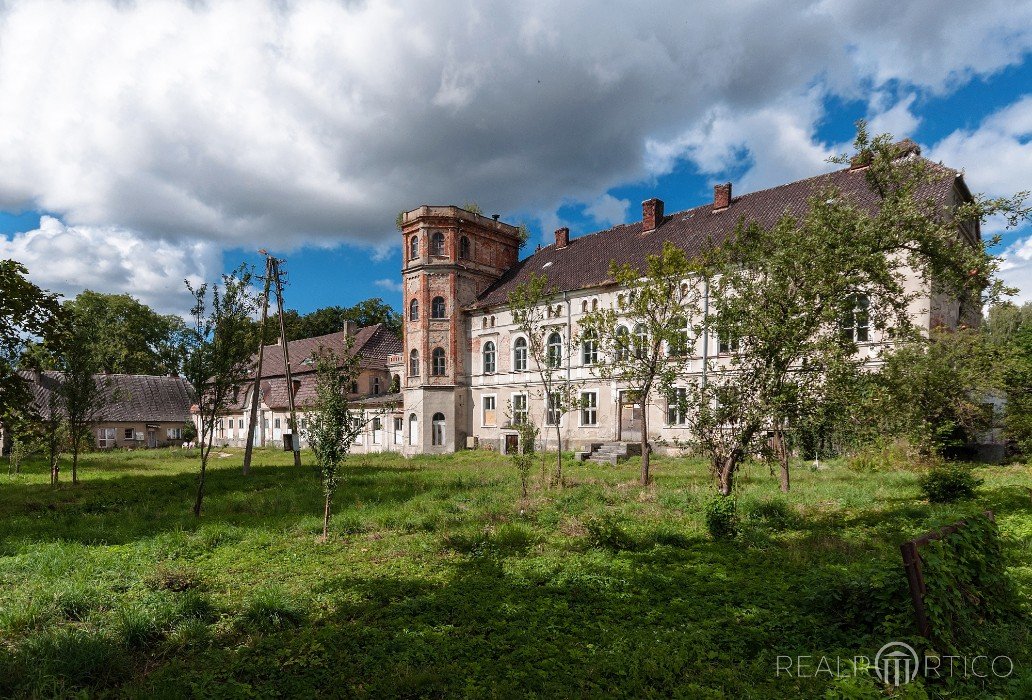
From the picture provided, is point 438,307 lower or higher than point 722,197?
lower

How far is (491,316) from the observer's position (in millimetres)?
35156

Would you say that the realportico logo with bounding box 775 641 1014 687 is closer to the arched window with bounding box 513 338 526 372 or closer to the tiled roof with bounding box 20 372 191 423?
the arched window with bounding box 513 338 526 372

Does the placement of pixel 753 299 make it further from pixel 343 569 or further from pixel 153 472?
pixel 153 472

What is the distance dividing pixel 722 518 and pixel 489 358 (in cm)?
2529

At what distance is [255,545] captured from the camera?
10.9 metres

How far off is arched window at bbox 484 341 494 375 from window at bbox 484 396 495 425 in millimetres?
1704

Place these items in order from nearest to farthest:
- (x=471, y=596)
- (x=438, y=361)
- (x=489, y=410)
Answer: (x=471, y=596) < (x=489, y=410) < (x=438, y=361)

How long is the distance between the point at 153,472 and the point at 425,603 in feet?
76.9

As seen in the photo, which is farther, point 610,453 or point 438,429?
point 438,429

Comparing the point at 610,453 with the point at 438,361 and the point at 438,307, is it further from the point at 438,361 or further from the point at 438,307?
the point at 438,307

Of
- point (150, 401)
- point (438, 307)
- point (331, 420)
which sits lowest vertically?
point (331, 420)

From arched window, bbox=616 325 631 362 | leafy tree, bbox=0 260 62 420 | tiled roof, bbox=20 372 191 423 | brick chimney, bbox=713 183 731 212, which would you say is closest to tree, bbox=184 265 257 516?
leafy tree, bbox=0 260 62 420

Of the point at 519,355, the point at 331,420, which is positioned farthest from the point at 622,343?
the point at 519,355

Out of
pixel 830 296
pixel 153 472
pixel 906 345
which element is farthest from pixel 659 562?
pixel 153 472
